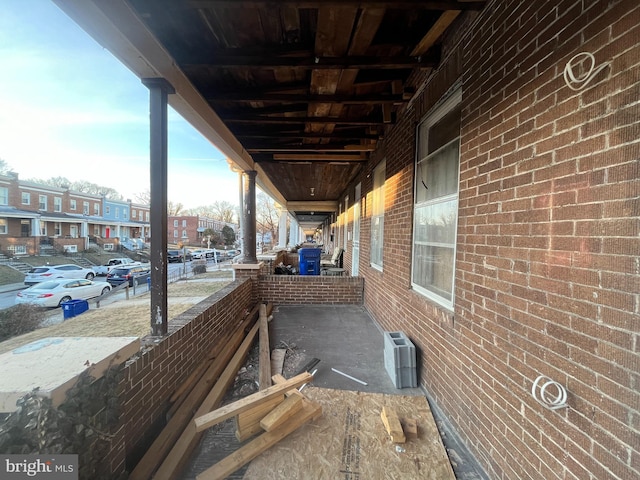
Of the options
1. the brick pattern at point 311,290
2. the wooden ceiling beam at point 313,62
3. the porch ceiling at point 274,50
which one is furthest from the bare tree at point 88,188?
the wooden ceiling beam at point 313,62

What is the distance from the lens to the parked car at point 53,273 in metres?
11.0

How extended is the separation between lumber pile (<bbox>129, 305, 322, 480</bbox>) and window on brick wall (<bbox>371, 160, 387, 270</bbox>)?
117 inches

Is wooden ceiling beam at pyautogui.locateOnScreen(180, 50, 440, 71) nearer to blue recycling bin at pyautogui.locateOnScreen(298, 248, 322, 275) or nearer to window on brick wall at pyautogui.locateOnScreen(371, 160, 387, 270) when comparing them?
window on brick wall at pyautogui.locateOnScreen(371, 160, 387, 270)

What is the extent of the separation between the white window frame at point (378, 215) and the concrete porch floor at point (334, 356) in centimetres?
117

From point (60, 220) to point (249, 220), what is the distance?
21.3 meters

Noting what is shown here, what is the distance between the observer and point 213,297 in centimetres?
380

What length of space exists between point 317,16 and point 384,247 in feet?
10.7

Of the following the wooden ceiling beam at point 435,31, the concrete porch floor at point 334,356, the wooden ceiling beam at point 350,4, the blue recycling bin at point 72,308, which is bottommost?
the blue recycling bin at point 72,308

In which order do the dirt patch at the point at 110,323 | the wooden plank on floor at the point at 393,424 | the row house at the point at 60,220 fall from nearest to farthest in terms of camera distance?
the wooden plank on floor at the point at 393,424 → the dirt patch at the point at 110,323 → the row house at the point at 60,220

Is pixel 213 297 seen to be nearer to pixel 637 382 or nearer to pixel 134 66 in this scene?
pixel 134 66

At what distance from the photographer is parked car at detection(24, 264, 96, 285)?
1098 cm

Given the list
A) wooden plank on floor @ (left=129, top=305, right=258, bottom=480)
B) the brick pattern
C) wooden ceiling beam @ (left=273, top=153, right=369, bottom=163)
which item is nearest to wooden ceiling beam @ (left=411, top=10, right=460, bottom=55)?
wooden ceiling beam @ (left=273, top=153, right=369, bottom=163)

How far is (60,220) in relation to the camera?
18.6 metres

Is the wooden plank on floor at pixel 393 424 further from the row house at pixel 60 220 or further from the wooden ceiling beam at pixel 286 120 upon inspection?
the row house at pixel 60 220
